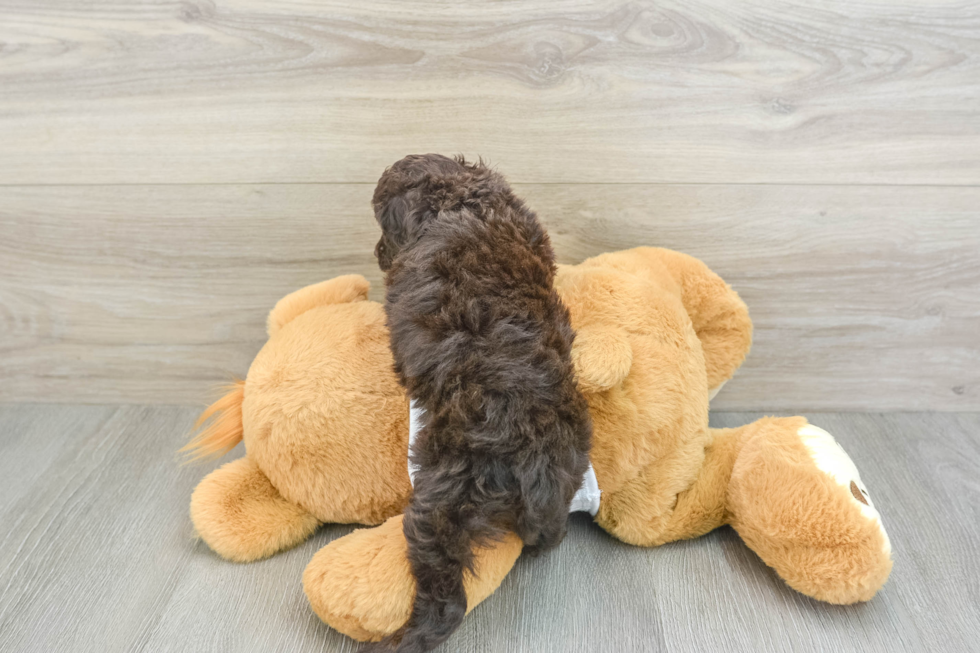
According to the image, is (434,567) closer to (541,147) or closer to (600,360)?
(600,360)

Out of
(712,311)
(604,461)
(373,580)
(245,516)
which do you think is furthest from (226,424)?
(712,311)

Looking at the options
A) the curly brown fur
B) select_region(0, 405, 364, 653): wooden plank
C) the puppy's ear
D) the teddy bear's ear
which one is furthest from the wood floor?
the puppy's ear

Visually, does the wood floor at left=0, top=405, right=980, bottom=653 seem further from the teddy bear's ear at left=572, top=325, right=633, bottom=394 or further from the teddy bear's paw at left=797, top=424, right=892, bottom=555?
the teddy bear's ear at left=572, top=325, right=633, bottom=394

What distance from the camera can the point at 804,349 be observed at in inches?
34.5

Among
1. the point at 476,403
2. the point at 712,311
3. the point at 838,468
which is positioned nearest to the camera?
the point at 476,403

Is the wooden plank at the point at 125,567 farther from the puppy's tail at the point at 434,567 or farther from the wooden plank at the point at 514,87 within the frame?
the wooden plank at the point at 514,87

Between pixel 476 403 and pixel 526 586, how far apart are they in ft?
0.76

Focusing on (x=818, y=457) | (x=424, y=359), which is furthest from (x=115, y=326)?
(x=818, y=457)

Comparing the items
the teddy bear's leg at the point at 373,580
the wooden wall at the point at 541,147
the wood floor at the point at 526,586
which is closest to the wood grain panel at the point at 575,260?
the wooden wall at the point at 541,147

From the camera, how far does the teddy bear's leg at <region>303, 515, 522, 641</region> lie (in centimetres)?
53

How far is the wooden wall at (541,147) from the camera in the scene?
743mm

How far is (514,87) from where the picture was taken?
758 millimetres

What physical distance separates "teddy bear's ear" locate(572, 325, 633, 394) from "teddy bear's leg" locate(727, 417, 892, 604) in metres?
0.18

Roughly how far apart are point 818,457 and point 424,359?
389 mm
